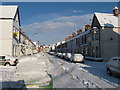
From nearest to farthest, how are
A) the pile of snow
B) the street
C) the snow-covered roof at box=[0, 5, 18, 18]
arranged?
the pile of snow, the street, the snow-covered roof at box=[0, 5, 18, 18]

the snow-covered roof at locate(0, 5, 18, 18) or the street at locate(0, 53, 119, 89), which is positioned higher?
the snow-covered roof at locate(0, 5, 18, 18)

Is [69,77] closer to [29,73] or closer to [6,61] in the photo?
[29,73]

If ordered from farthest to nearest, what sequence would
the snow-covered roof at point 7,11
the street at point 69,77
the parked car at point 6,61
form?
the snow-covered roof at point 7,11, the parked car at point 6,61, the street at point 69,77

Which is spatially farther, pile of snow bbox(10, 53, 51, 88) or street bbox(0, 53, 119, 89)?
street bbox(0, 53, 119, 89)

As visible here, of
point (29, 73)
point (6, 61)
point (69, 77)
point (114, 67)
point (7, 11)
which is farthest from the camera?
point (7, 11)

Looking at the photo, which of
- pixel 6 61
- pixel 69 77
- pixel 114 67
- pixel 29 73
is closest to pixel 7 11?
pixel 6 61

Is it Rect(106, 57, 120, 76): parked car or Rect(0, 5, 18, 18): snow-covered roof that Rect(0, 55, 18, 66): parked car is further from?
Rect(106, 57, 120, 76): parked car

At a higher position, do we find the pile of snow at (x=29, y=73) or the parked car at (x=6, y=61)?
the pile of snow at (x=29, y=73)

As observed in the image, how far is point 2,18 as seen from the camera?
80.5ft

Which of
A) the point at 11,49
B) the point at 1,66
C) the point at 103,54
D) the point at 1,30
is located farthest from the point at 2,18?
the point at 103,54

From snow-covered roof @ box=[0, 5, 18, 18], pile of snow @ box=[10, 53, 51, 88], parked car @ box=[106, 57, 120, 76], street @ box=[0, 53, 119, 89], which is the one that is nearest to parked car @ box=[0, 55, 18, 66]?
street @ box=[0, 53, 119, 89]

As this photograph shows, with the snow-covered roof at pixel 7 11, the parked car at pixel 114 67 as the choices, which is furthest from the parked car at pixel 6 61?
the parked car at pixel 114 67

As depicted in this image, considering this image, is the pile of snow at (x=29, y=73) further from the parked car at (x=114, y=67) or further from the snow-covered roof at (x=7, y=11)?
the snow-covered roof at (x=7, y=11)

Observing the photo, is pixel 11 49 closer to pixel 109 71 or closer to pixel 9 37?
pixel 9 37
